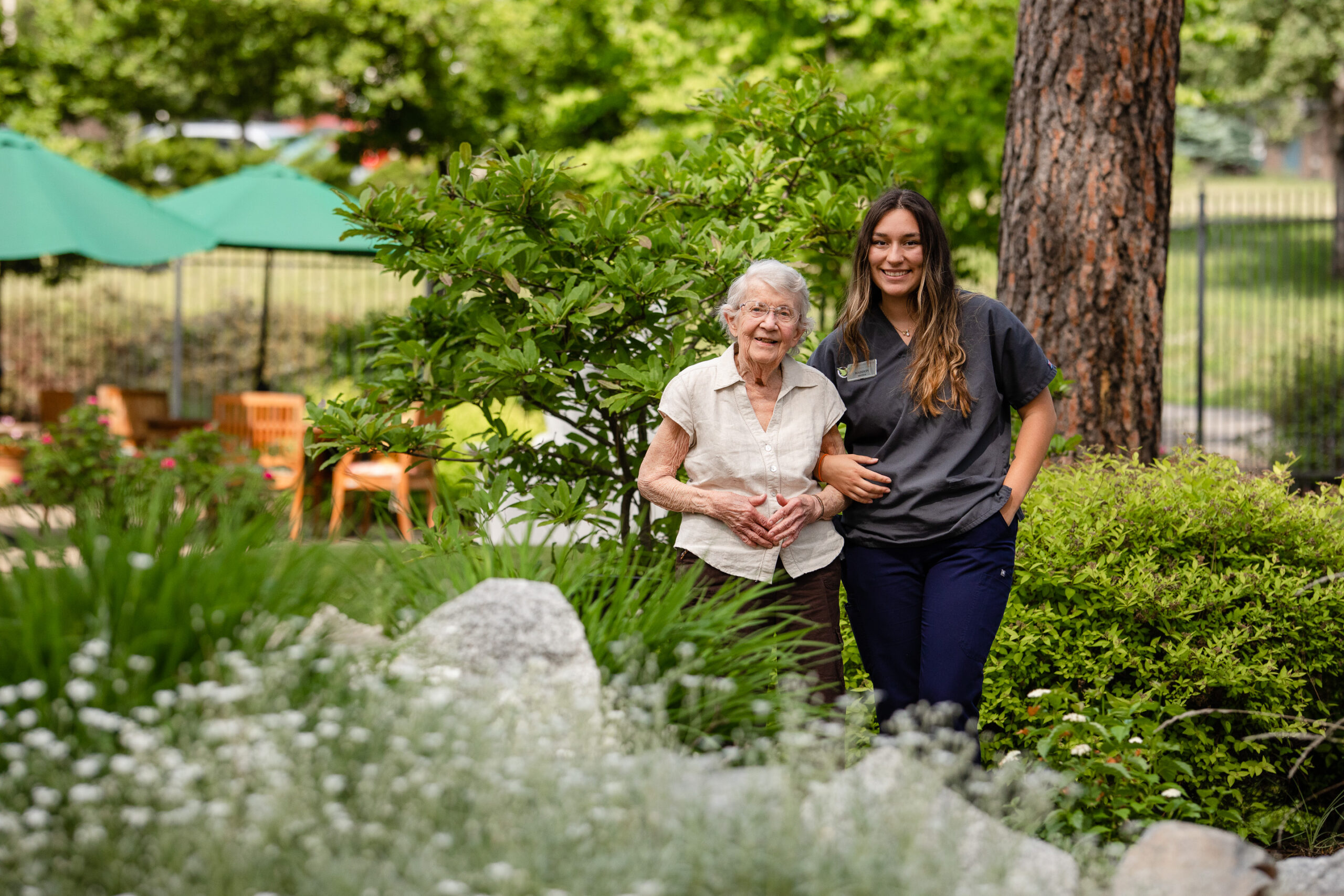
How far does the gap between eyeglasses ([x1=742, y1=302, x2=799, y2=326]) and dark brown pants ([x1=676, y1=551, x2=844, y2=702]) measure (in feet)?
2.29

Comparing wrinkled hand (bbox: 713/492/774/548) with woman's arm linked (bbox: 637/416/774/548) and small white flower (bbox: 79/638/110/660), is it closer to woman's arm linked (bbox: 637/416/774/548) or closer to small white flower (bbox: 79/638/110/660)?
woman's arm linked (bbox: 637/416/774/548)

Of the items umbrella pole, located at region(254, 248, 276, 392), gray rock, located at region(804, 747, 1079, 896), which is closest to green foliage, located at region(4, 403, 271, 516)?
umbrella pole, located at region(254, 248, 276, 392)

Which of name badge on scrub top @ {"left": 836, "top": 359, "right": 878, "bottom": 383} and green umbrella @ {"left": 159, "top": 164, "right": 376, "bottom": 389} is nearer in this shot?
name badge on scrub top @ {"left": 836, "top": 359, "right": 878, "bottom": 383}

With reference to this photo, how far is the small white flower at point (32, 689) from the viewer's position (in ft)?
7.51

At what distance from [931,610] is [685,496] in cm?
76

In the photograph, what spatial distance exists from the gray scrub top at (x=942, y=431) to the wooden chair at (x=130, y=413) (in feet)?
25.7

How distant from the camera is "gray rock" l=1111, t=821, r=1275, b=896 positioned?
2.52 m

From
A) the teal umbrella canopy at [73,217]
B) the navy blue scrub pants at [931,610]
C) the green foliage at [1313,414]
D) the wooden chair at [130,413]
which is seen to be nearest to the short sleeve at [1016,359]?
the navy blue scrub pants at [931,610]

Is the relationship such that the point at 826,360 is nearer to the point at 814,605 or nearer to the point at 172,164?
the point at 814,605

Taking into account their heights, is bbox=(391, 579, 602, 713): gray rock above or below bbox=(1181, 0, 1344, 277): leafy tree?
below

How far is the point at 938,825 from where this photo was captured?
247cm

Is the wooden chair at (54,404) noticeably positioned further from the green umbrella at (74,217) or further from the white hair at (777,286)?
the white hair at (777,286)

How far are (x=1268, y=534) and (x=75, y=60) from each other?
1647 cm

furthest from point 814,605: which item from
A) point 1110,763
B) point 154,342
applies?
point 154,342
